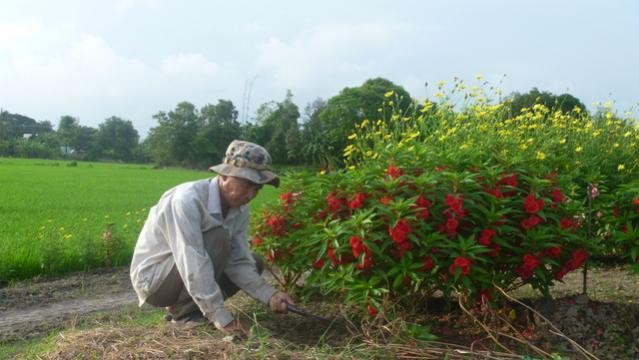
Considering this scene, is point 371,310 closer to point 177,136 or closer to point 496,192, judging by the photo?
point 496,192

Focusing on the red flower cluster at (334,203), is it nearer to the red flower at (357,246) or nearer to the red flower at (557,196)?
the red flower at (357,246)

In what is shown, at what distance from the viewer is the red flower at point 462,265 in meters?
3.16

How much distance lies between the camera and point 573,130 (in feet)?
22.4

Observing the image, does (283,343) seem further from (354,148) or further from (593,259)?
(593,259)

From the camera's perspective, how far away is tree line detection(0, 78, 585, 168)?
20781 millimetres

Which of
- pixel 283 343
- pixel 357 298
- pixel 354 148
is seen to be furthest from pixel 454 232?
pixel 354 148

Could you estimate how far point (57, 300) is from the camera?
19.0ft

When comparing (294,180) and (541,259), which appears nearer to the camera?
(541,259)

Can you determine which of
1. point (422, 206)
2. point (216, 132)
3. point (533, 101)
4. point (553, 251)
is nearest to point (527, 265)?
point (553, 251)

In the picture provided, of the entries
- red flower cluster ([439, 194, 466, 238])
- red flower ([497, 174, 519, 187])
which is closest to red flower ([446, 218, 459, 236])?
red flower cluster ([439, 194, 466, 238])

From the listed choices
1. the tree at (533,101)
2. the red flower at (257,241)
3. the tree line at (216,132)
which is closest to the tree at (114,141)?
the tree line at (216,132)

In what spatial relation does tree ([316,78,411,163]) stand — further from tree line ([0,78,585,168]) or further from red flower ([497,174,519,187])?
red flower ([497,174,519,187])

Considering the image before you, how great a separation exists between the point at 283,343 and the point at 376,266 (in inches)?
25.8

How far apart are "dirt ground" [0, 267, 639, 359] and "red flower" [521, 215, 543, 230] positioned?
1.70 feet
